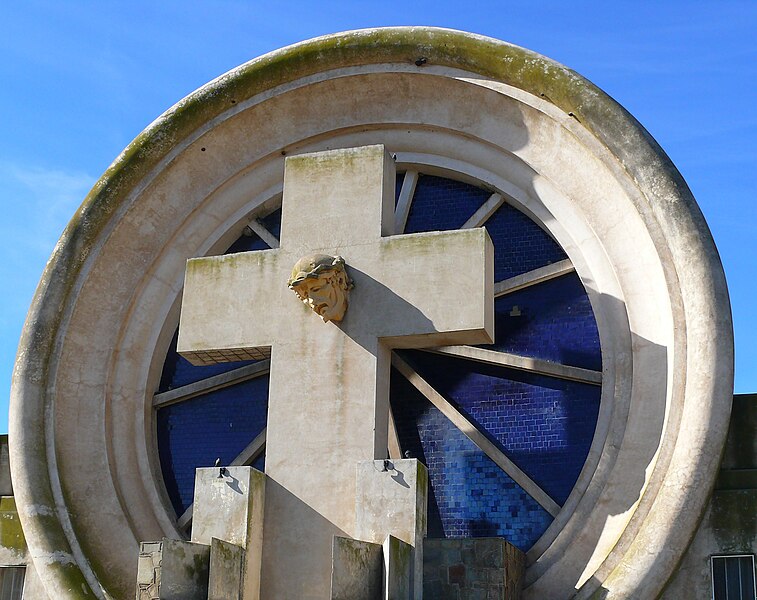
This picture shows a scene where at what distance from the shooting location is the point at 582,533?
11336mm

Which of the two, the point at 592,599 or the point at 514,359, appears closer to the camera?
the point at 592,599

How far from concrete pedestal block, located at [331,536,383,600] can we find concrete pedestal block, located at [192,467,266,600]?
37.1 inches

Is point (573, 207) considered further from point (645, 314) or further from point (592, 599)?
point (592, 599)

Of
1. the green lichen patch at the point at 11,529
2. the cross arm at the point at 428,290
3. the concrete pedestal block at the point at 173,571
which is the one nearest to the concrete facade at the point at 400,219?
the green lichen patch at the point at 11,529

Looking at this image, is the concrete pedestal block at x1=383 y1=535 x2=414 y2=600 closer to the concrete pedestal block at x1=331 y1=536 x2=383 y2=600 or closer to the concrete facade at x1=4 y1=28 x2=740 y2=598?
the concrete pedestal block at x1=331 y1=536 x2=383 y2=600

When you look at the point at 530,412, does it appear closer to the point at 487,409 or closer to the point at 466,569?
the point at 487,409

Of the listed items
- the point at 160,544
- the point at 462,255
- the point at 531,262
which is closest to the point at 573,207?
the point at 531,262

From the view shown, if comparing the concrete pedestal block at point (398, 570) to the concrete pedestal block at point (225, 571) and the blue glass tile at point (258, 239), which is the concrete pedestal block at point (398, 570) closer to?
the concrete pedestal block at point (225, 571)

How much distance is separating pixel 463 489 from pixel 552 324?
5.66 feet

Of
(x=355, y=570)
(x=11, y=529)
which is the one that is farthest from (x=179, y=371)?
(x=355, y=570)

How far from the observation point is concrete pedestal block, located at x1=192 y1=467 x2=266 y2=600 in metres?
10.6

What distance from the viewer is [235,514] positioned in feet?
35.0

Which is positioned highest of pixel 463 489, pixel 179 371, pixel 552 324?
pixel 552 324

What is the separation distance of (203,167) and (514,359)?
12.1 feet
